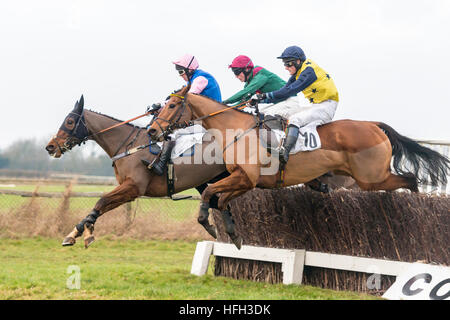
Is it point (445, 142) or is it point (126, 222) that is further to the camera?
point (126, 222)

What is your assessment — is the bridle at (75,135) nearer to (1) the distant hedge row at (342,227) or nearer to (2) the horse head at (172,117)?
(2) the horse head at (172,117)

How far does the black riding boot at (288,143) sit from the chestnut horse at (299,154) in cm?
10

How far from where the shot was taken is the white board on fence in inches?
221

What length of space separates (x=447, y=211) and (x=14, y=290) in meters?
5.04

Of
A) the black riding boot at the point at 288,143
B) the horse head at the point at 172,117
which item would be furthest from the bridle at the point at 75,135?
the black riding boot at the point at 288,143

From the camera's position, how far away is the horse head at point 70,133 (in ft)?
25.1

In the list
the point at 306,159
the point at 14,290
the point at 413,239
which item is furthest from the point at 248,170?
the point at 14,290

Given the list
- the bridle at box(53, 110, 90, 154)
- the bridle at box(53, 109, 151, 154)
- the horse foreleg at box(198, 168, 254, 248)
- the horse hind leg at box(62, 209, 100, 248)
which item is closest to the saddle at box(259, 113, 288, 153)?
the horse foreleg at box(198, 168, 254, 248)

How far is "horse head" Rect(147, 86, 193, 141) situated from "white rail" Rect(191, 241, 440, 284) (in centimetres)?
203

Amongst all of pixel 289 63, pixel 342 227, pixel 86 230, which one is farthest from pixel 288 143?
pixel 86 230

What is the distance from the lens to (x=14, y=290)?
259 inches

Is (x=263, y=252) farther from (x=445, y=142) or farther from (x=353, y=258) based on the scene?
(x=445, y=142)

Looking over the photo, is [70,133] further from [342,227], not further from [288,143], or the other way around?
[342,227]

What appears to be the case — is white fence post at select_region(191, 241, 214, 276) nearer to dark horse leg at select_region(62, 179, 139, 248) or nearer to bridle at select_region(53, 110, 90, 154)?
dark horse leg at select_region(62, 179, 139, 248)
